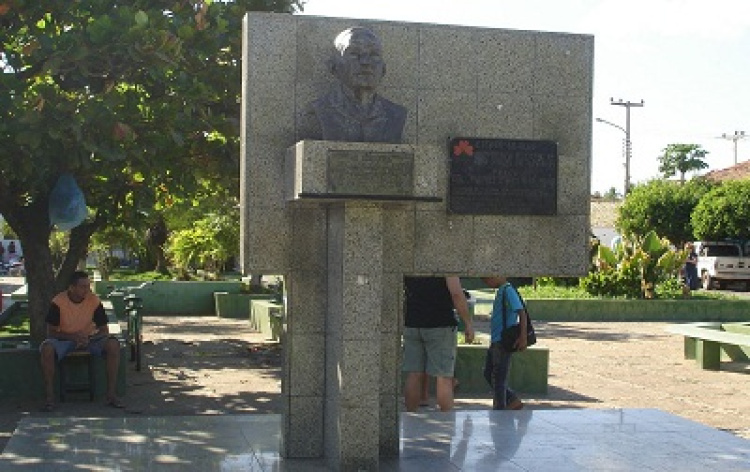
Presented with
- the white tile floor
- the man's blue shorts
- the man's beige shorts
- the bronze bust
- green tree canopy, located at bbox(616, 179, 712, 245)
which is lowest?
the white tile floor

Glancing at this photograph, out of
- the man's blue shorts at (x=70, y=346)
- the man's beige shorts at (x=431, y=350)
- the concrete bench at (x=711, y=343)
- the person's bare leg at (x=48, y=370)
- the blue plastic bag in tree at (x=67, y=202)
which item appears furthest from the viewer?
the concrete bench at (x=711, y=343)

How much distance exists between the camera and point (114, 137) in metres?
10.3

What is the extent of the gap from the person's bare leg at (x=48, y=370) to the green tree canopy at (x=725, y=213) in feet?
120

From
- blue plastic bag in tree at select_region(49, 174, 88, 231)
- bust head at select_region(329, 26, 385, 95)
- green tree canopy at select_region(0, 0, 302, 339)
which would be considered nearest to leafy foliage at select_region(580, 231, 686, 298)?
green tree canopy at select_region(0, 0, 302, 339)

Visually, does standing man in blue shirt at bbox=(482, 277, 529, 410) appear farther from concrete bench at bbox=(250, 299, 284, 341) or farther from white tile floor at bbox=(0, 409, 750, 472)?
concrete bench at bbox=(250, 299, 284, 341)

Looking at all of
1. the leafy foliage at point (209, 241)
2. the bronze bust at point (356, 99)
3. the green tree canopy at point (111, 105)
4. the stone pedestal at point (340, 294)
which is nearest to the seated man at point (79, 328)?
the green tree canopy at point (111, 105)

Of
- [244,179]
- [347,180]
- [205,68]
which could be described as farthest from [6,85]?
[347,180]

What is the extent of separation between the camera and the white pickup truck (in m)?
41.0

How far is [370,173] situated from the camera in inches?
271

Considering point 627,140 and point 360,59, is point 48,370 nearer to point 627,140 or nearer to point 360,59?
point 360,59

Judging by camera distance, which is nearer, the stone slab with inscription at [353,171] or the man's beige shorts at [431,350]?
the stone slab with inscription at [353,171]

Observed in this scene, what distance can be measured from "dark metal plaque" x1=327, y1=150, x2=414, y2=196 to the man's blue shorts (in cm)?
512

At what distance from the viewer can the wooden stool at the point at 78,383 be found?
1105 cm

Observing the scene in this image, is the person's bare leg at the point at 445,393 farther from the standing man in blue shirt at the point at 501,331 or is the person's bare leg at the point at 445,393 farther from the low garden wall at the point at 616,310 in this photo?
the low garden wall at the point at 616,310
